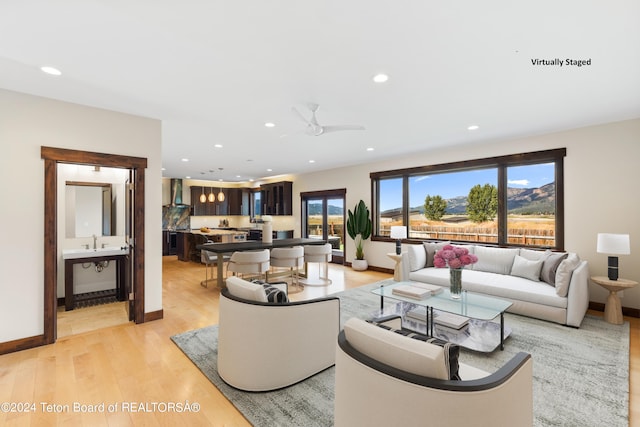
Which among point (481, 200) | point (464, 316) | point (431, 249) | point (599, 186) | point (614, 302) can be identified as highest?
point (599, 186)

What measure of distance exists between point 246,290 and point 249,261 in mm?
2406

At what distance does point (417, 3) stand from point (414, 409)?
87.1 inches

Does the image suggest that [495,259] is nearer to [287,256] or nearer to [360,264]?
[360,264]

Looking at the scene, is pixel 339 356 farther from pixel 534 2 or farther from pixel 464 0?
pixel 534 2

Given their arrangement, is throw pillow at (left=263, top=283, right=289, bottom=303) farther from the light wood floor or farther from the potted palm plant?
the potted palm plant

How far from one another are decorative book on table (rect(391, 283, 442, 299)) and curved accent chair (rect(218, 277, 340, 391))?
4.05 feet

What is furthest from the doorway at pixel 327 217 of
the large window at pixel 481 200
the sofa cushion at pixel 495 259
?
the sofa cushion at pixel 495 259

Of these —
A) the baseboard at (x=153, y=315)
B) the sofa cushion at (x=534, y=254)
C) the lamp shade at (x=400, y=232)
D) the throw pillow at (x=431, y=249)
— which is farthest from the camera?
the lamp shade at (x=400, y=232)

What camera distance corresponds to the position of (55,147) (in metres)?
3.22

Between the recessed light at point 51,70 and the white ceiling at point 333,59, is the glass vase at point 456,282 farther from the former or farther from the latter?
the recessed light at point 51,70

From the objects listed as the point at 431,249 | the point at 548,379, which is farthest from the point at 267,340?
the point at 431,249

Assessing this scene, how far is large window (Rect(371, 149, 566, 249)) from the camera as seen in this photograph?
4844 millimetres

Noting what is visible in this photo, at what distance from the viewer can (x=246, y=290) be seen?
2.40 m

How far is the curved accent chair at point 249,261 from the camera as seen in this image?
472cm
